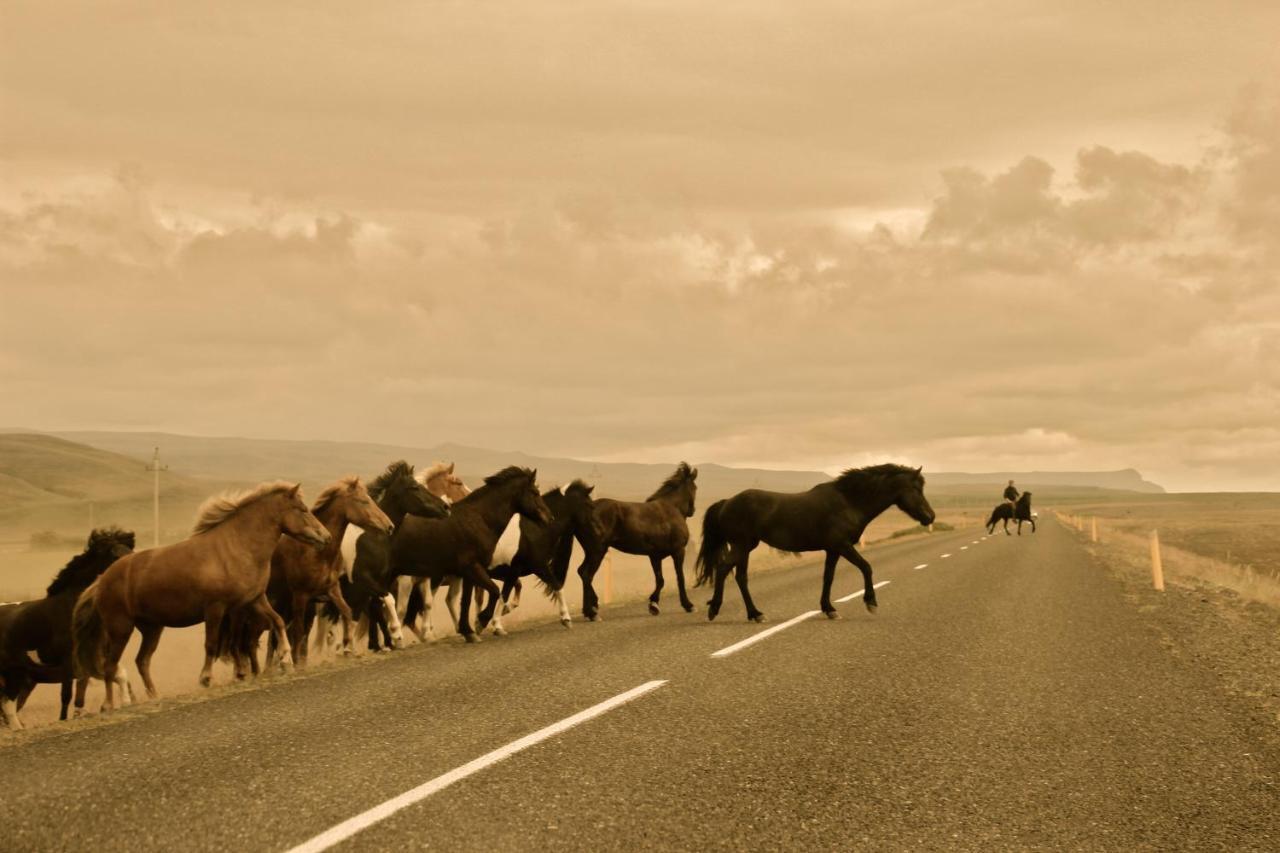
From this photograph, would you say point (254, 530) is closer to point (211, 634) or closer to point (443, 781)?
point (211, 634)

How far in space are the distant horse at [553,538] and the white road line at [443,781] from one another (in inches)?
317

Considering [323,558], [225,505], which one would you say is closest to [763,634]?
[323,558]

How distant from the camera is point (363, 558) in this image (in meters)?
15.1

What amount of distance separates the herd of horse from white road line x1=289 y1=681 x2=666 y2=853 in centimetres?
528

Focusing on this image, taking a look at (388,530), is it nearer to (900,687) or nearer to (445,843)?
(900,687)

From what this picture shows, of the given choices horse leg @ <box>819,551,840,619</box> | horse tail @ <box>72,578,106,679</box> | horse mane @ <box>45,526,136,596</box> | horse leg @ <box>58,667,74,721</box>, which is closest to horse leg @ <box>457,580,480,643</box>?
horse mane @ <box>45,526,136,596</box>

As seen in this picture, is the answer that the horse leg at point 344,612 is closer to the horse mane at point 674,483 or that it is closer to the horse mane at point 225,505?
the horse mane at point 225,505

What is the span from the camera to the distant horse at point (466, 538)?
587 inches

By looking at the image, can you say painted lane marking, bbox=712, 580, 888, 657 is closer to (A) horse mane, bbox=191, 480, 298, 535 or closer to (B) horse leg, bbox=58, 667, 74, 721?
(A) horse mane, bbox=191, 480, 298, 535

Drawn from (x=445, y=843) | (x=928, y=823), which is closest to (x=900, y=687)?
(x=928, y=823)

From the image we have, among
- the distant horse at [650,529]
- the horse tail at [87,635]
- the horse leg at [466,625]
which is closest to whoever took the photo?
the horse tail at [87,635]

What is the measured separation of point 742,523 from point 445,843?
11.5m

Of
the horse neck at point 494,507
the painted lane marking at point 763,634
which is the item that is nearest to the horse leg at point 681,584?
the painted lane marking at point 763,634

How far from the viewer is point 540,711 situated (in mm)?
8531
